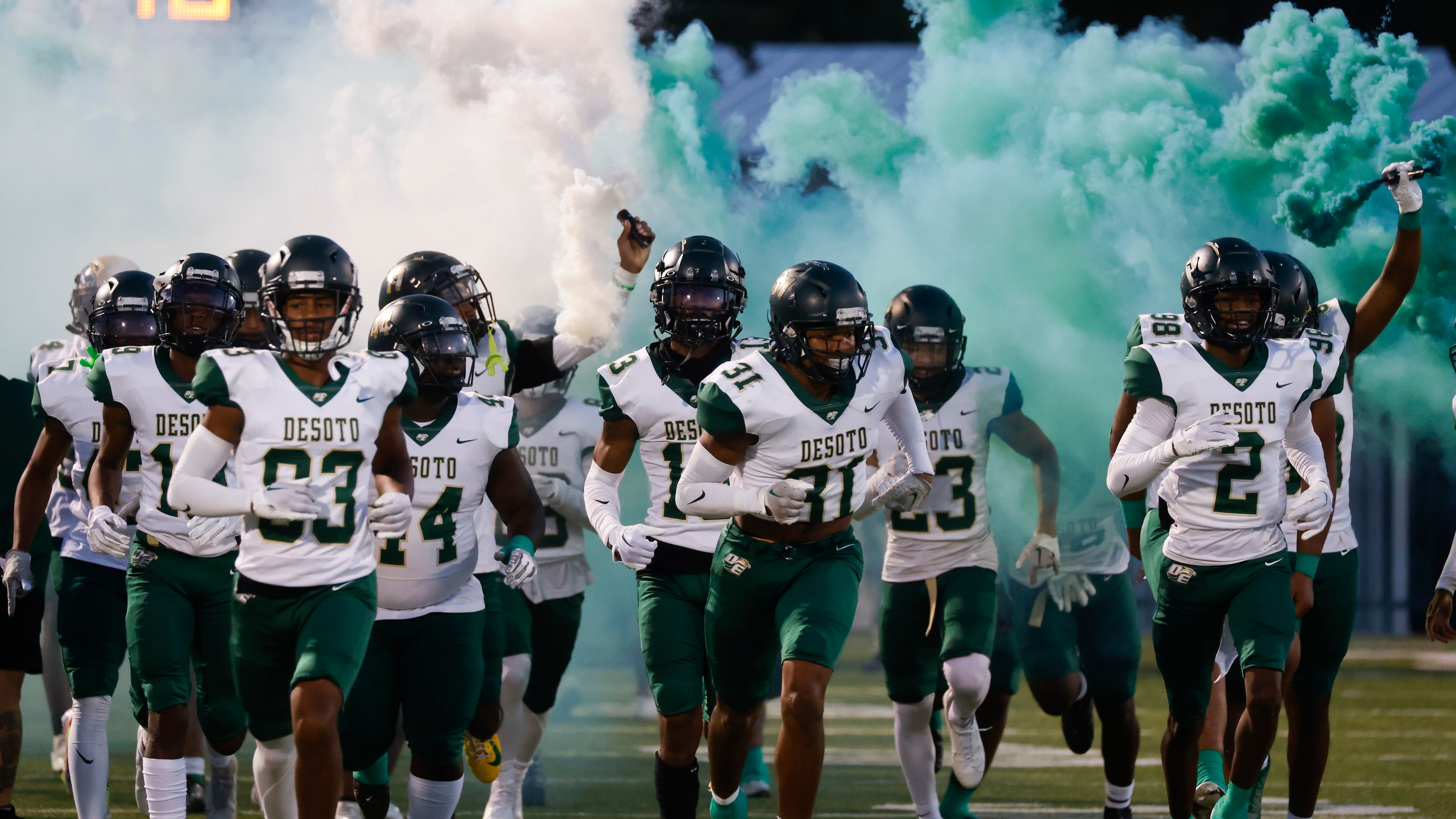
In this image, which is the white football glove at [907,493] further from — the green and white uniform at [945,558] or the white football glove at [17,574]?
the white football glove at [17,574]

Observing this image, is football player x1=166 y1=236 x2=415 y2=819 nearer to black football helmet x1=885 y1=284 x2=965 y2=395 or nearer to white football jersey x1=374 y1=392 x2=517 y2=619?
white football jersey x1=374 y1=392 x2=517 y2=619

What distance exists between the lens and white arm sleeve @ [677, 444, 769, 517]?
4.07m

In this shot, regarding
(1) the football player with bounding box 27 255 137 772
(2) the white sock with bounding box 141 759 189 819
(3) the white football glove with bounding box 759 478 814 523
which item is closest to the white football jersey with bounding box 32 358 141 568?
(1) the football player with bounding box 27 255 137 772

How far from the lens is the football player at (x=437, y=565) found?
423 centimetres

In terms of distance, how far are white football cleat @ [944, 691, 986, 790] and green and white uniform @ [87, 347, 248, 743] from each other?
87.2 inches

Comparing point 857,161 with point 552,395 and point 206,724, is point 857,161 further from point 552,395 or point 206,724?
point 206,724

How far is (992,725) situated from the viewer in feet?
19.3

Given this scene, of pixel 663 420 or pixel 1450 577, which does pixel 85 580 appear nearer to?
pixel 663 420

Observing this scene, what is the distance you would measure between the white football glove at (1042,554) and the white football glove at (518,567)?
1.86 metres

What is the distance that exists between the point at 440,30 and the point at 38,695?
5603mm

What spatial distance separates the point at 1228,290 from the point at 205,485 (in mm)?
2714

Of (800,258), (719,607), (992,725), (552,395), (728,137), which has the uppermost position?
(728,137)

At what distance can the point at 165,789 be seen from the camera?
13.7 feet

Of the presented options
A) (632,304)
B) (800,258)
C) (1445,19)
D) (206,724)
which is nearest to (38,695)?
(632,304)
